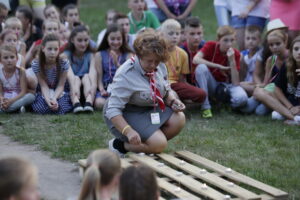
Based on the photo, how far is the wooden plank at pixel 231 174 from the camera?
14.2 feet

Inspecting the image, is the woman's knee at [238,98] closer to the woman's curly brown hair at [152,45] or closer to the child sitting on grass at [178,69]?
the child sitting on grass at [178,69]

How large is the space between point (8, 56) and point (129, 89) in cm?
274

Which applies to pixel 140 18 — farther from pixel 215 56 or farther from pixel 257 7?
pixel 215 56

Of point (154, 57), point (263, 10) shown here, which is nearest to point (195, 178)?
point (154, 57)

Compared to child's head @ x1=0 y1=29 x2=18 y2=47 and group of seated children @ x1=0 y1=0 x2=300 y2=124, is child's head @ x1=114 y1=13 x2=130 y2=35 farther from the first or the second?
child's head @ x1=0 y1=29 x2=18 y2=47

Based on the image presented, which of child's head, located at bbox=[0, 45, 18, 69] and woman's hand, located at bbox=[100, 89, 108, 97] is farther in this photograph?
woman's hand, located at bbox=[100, 89, 108, 97]

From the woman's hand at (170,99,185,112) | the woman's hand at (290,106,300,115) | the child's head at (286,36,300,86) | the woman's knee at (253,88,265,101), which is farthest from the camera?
the woman's knee at (253,88,265,101)

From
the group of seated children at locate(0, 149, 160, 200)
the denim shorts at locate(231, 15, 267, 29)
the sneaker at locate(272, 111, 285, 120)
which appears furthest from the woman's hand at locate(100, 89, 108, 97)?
the group of seated children at locate(0, 149, 160, 200)

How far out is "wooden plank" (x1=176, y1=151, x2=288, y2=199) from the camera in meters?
4.33

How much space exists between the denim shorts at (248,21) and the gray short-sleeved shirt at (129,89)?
3807mm

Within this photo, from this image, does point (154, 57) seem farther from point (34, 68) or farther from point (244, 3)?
point (244, 3)

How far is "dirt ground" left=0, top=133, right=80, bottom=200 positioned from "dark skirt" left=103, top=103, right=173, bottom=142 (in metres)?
0.53

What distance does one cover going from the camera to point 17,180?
289cm

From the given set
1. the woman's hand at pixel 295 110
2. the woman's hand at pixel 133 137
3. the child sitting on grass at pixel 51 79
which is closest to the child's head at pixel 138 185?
the woman's hand at pixel 133 137
